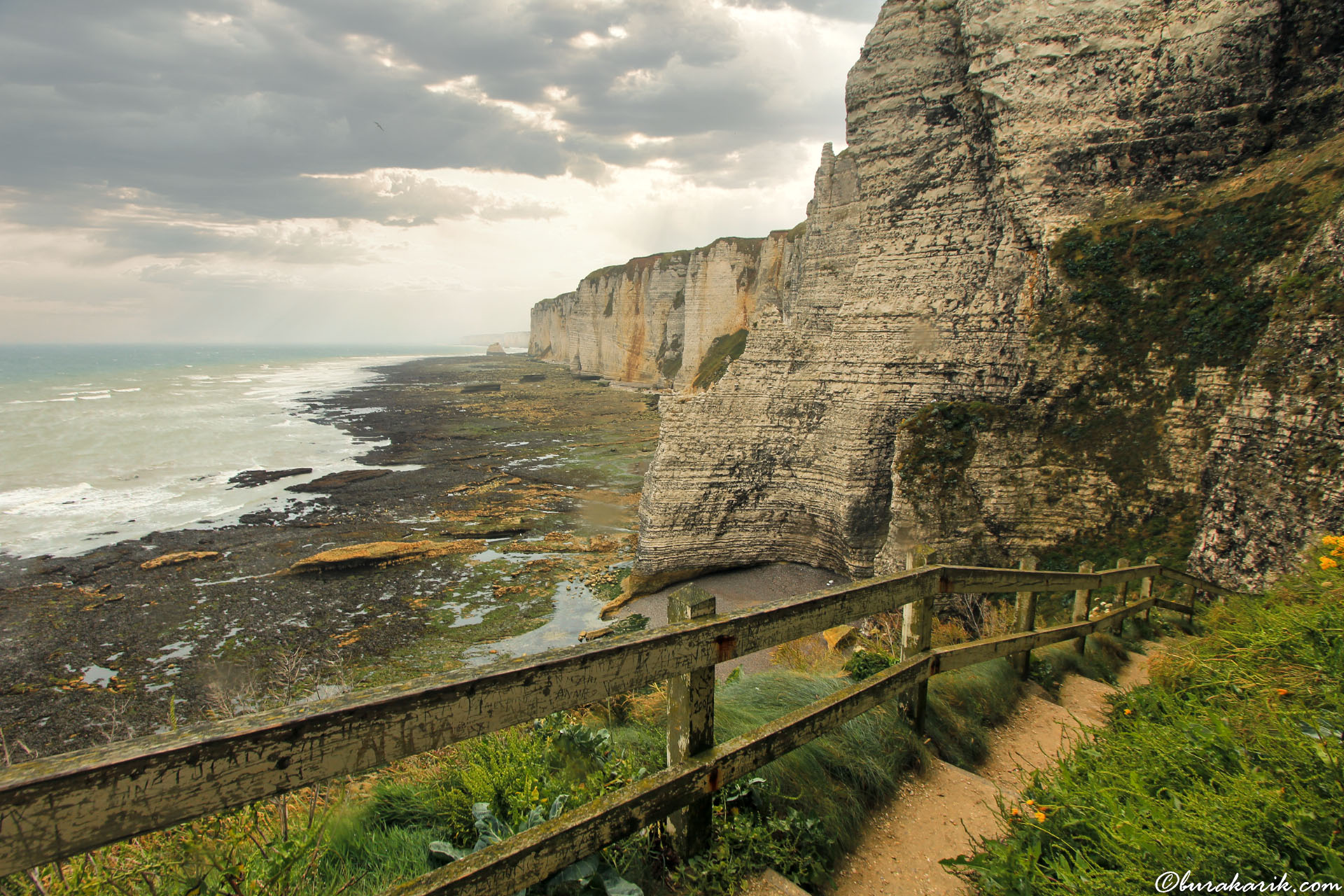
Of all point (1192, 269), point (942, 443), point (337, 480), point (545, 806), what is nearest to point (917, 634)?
point (545, 806)

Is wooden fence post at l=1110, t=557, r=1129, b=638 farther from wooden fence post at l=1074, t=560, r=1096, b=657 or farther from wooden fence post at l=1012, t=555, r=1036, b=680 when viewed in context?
wooden fence post at l=1012, t=555, r=1036, b=680

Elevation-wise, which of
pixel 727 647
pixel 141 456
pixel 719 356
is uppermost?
pixel 719 356

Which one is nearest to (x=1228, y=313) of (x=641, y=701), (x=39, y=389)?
Answer: (x=641, y=701)

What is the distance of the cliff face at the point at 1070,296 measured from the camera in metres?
Answer: 11.1

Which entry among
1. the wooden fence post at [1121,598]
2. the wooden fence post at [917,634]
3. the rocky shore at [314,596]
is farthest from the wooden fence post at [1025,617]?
the rocky shore at [314,596]

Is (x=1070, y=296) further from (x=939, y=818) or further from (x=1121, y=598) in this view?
(x=939, y=818)

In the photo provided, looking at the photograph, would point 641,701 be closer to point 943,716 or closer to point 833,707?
point 943,716

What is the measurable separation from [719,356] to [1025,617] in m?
39.4

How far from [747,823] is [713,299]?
59712 mm

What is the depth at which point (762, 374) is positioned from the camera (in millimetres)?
19156

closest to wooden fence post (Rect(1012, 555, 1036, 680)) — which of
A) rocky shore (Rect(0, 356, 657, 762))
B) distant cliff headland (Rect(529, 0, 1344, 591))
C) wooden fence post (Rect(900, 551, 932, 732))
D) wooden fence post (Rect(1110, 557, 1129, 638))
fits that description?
wooden fence post (Rect(900, 551, 932, 732))

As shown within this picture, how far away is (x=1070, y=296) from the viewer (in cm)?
1395

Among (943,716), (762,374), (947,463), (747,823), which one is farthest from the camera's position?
(762,374)

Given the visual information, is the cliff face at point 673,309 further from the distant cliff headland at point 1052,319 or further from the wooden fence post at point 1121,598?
the wooden fence post at point 1121,598
